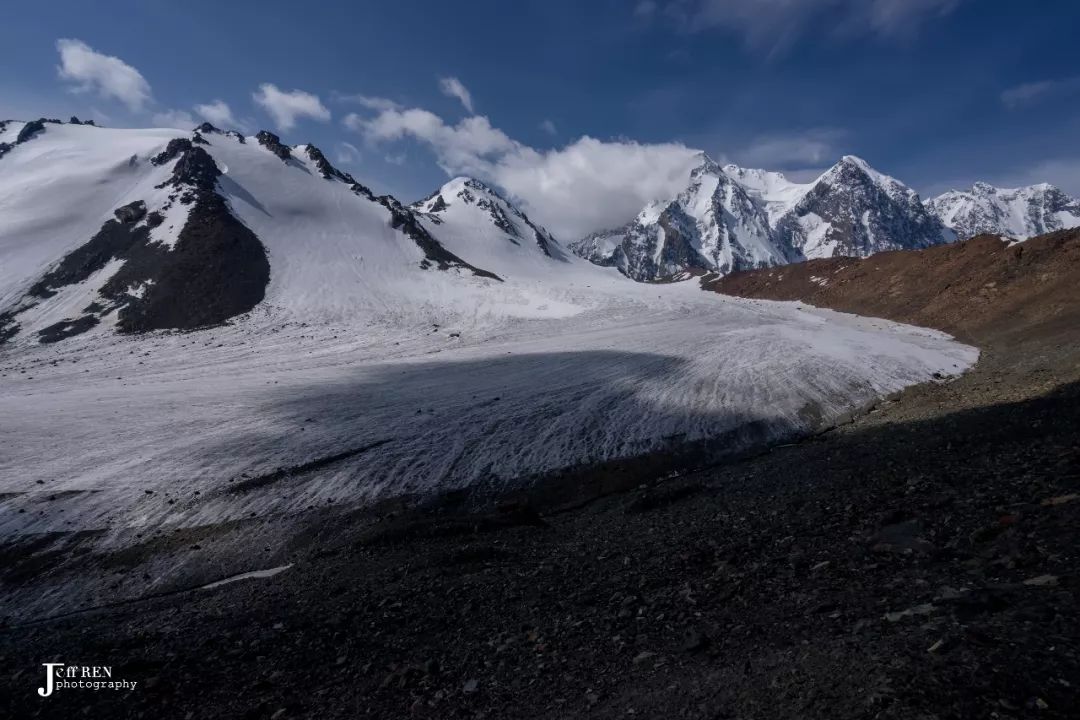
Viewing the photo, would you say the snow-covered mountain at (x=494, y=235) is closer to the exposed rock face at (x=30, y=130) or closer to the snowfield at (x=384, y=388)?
the snowfield at (x=384, y=388)

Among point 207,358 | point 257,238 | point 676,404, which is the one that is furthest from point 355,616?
point 257,238

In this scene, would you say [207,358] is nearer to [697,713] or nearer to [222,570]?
[222,570]

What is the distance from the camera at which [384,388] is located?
33062 mm

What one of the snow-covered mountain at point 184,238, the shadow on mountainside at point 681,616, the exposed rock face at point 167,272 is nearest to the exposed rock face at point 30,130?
the snow-covered mountain at point 184,238

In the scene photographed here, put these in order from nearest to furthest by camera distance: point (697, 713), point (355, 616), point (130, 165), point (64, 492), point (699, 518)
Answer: point (697, 713)
point (355, 616)
point (699, 518)
point (64, 492)
point (130, 165)

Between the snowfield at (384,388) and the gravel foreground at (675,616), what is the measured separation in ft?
20.7

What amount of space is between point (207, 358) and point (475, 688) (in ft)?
154

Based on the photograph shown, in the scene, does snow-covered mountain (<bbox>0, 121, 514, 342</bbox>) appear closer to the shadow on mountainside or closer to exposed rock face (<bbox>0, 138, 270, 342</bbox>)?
exposed rock face (<bbox>0, 138, 270, 342</bbox>)

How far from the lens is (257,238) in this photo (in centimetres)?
8669

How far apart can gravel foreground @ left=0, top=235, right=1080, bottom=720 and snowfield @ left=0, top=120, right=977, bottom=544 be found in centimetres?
630

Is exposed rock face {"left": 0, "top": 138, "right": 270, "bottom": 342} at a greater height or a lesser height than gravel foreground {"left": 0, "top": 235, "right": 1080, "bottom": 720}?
greater

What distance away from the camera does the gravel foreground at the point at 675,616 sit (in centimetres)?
630

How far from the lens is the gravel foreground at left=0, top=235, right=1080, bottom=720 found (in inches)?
248

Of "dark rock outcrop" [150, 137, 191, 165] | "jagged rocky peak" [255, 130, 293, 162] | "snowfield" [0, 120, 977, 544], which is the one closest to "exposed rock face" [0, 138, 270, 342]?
"snowfield" [0, 120, 977, 544]
